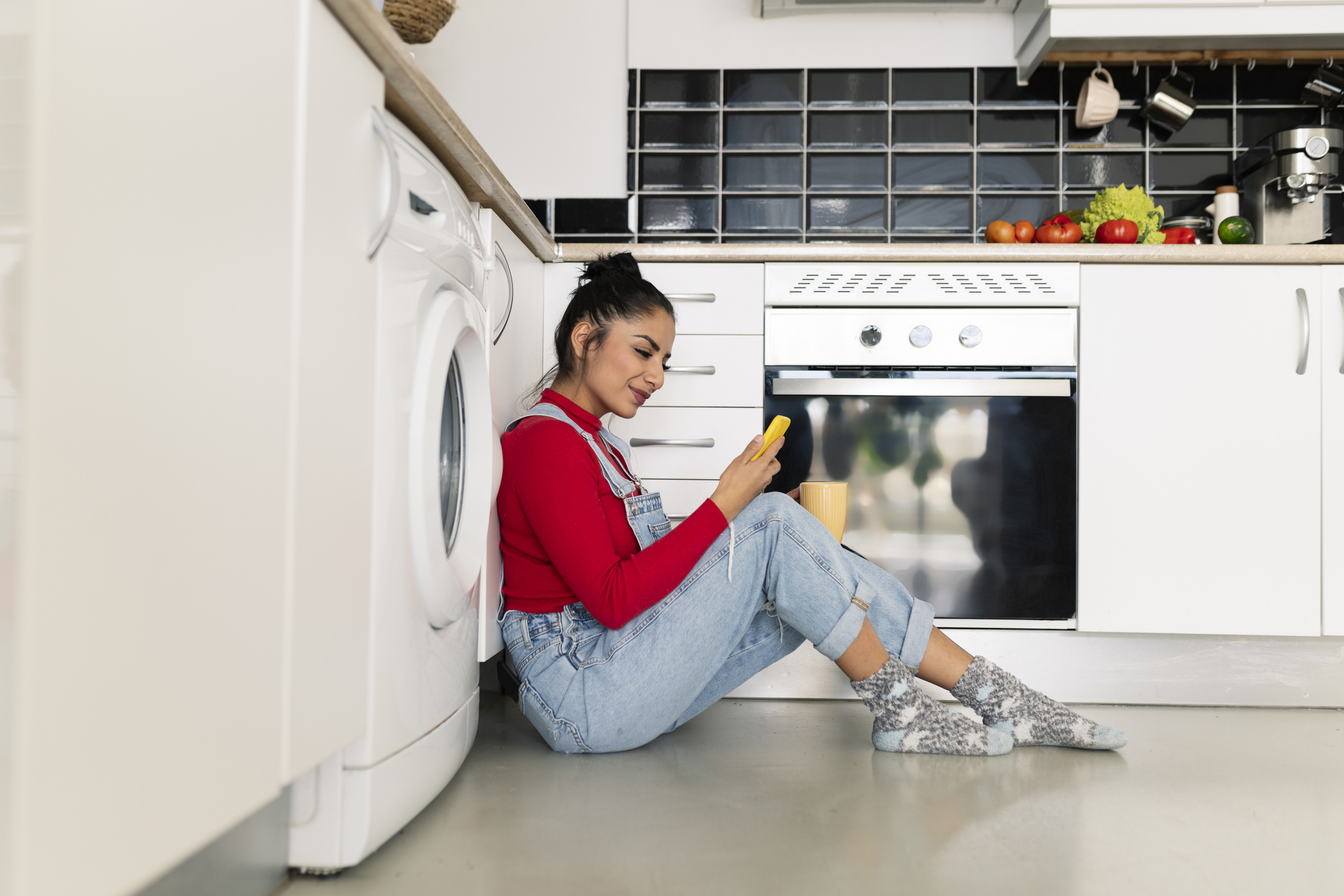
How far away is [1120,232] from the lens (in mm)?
2064

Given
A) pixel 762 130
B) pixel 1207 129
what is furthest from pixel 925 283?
pixel 1207 129

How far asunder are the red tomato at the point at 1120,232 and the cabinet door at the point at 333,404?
1.74 meters

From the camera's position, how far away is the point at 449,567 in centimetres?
120

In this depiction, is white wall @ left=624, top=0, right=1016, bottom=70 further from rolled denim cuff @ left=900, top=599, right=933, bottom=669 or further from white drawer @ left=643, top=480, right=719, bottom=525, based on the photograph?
rolled denim cuff @ left=900, top=599, right=933, bottom=669

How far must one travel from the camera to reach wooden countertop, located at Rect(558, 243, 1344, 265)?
6.35 feet

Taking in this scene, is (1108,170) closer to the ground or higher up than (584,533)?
higher up

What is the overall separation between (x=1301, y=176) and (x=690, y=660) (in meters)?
2.08

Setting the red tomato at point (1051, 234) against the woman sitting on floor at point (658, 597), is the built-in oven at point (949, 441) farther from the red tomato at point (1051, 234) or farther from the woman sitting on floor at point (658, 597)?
the woman sitting on floor at point (658, 597)

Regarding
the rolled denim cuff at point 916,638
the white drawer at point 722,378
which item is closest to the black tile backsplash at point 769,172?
the white drawer at point 722,378

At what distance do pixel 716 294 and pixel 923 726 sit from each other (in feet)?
3.40

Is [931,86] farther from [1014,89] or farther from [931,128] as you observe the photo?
[1014,89]

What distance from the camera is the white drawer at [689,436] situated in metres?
2.01

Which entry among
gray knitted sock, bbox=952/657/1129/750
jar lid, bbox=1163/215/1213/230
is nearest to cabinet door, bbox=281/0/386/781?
gray knitted sock, bbox=952/657/1129/750

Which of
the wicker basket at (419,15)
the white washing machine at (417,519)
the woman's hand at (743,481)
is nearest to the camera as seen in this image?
the white washing machine at (417,519)
